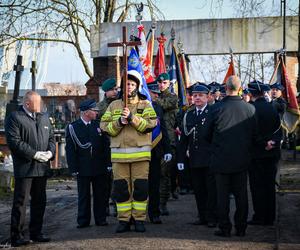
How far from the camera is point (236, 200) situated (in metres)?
8.43

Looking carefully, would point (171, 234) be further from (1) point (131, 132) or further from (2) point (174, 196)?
(2) point (174, 196)

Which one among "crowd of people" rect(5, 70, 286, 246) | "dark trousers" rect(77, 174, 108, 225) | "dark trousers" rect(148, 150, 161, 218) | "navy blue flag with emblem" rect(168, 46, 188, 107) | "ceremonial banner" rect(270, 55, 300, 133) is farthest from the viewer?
"navy blue flag with emblem" rect(168, 46, 188, 107)

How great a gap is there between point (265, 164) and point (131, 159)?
2.17 m

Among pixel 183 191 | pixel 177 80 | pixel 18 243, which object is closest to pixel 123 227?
pixel 18 243

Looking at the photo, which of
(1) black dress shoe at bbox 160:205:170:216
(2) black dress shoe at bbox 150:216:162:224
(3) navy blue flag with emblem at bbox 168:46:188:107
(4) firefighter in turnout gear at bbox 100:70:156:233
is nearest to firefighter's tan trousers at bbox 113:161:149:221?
(4) firefighter in turnout gear at bbox 100:70:156:233

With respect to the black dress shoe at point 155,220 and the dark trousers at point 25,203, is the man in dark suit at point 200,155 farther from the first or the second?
the dark trousers at point 25,203

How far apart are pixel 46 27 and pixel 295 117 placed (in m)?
19.0

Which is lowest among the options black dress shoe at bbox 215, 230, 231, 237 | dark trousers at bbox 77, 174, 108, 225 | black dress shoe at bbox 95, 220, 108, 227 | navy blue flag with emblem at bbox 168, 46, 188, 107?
black dress shoe at bbox 95, 220, 108, 227

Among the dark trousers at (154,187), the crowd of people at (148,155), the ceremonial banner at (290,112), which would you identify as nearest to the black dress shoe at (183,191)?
the ceremonial banner at (290,112)

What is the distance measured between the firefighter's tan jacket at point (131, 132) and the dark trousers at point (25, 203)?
1086 mm

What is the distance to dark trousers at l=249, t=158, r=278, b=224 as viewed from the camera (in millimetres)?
9477

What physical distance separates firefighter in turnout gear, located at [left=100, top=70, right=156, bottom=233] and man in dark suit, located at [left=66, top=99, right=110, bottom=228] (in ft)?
2.93

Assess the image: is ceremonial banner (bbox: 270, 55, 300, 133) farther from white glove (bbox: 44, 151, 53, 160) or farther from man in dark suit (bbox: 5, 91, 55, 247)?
man in dark suit (bbox: 5, 91, 55, 247)

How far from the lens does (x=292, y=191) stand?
13.8m
